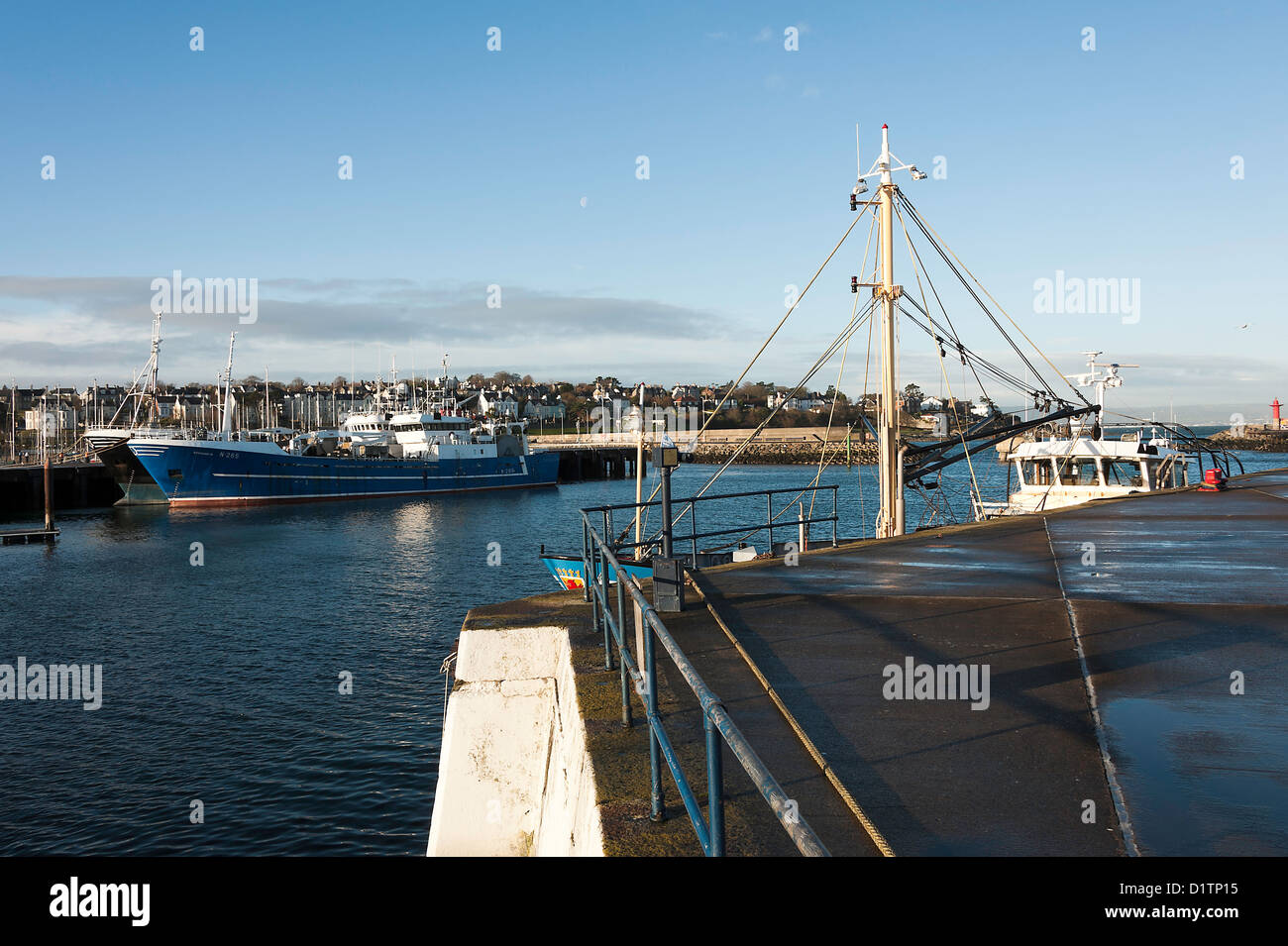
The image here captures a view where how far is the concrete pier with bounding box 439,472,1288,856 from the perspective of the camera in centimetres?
413

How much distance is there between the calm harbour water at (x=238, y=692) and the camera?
38.0ft

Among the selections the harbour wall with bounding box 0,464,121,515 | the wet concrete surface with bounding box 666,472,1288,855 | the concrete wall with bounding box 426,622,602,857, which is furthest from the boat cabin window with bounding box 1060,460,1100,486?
the harbour wall with bounding box 0,464,121,515

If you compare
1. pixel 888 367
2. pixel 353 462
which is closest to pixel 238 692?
pixel 888 367

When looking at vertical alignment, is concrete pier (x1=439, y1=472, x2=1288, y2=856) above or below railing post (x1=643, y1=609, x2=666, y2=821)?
below

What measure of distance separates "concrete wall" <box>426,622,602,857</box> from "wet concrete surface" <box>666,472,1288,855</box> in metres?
1.27

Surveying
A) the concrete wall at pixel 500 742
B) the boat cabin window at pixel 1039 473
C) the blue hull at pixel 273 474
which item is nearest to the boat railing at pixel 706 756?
the concrete wall at pixel 500 742

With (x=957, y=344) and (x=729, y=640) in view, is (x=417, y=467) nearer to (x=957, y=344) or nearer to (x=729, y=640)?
(x=957, y=344)

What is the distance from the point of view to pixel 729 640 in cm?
743

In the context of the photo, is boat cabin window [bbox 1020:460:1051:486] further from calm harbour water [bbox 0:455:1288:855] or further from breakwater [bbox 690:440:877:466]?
breakwater [bbox 690:440:877:466]

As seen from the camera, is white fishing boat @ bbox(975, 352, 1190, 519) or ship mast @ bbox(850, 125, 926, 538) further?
white fishing boat @ bbox(975, 352, 1190, 519)

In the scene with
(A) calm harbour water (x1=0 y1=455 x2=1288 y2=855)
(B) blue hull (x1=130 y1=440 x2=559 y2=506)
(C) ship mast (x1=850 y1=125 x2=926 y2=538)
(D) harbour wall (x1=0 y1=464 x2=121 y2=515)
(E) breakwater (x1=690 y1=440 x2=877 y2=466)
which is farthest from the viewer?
(E) breakwater (x1=690 y1=440 x2=877 y2=466)

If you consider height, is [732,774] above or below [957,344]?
below
